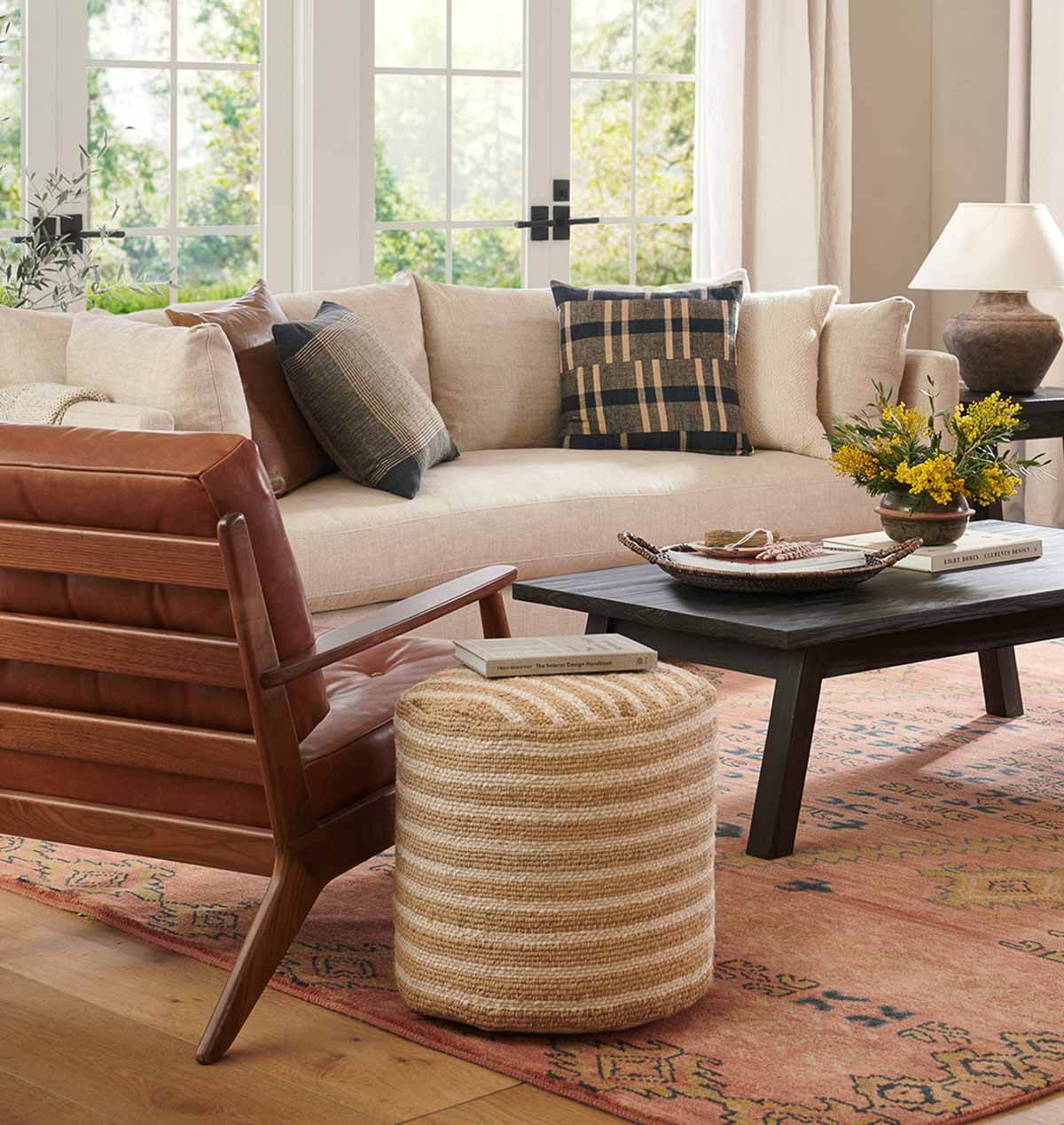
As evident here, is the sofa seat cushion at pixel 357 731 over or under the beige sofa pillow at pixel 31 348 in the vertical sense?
under

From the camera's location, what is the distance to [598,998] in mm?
2236

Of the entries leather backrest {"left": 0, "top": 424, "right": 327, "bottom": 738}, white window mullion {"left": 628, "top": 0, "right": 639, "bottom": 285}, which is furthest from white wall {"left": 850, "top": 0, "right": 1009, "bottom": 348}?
leather backrest {"left": 0, "top": 424, "right": 327, "bottom": 738}

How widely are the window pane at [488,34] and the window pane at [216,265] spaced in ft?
3.19

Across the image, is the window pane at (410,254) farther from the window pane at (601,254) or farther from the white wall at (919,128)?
the white wall at (919,128)

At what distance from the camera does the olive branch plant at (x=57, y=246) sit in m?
4.84

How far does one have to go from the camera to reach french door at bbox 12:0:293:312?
5.04m

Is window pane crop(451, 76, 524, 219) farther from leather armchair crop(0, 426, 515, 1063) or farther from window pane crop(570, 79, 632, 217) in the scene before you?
leather armchair crop(0, 426, 515, 1063)

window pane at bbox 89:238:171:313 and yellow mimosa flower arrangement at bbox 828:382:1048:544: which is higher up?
window pane at bbox 89:238:171:313

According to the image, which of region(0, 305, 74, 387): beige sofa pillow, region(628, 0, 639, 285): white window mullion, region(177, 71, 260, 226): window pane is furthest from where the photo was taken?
region(628, 0, 639, 285): white window mullion

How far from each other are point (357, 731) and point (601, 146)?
4.20 meters

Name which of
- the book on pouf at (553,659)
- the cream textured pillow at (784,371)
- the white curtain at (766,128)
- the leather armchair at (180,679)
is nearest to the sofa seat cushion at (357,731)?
the leather armchair at (180,679)

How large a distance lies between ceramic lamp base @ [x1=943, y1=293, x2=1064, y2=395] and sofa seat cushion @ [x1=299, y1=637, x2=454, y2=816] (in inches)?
120

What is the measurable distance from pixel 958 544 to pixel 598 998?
1.66 m

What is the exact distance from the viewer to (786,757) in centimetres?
298
